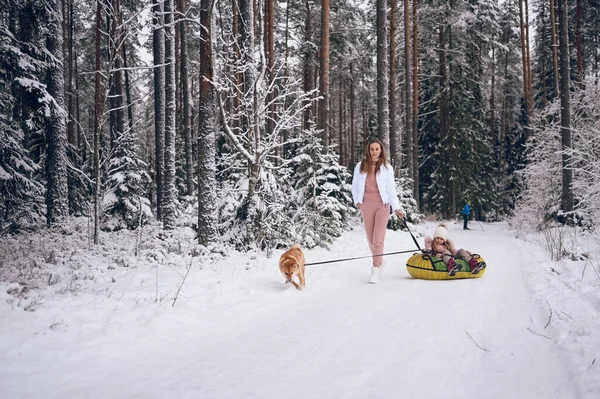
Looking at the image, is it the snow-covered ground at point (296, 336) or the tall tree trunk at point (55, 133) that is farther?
the tall tree trunk at point (55, 133)

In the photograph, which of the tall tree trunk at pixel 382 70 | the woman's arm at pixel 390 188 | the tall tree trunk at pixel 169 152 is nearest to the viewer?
the woman's arm at pixel 390 188

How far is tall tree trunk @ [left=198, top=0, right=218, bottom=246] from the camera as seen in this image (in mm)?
7910

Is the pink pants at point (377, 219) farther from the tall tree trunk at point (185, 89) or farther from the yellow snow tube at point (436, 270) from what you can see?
the tall tree trunk at point (185, 89)

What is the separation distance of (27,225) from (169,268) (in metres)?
8.49

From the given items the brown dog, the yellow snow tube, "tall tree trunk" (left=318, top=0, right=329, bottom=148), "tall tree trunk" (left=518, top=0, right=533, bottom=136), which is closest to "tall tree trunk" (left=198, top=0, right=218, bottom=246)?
the brown dog

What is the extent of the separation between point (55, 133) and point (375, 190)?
1056 centimetres

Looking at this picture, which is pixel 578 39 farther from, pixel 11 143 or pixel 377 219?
pixel 11 143

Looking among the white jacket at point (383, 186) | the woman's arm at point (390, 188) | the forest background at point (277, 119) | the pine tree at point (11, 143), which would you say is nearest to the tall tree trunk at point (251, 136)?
the forest background at point (277, 119)

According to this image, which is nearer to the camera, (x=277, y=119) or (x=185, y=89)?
(x=185, y=89)

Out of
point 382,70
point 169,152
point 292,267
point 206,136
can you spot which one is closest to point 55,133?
point 169,152

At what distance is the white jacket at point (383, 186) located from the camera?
21.4 ft

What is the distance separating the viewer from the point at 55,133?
38.9 ft

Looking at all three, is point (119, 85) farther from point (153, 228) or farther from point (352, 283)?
point (352, 283)

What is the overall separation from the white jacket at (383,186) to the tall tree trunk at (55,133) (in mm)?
10065
